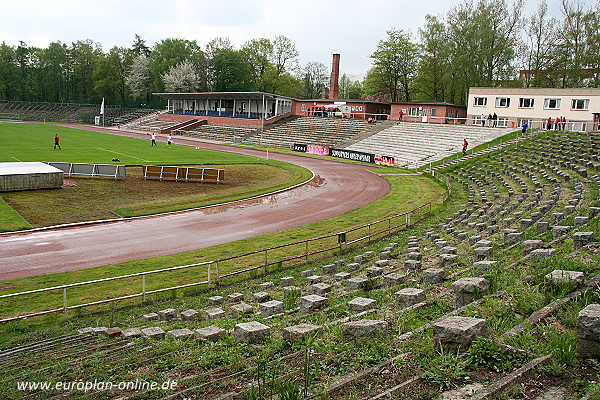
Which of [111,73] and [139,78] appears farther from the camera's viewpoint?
[111,73]

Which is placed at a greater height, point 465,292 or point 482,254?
point 465,292

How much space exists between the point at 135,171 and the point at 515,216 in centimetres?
3103

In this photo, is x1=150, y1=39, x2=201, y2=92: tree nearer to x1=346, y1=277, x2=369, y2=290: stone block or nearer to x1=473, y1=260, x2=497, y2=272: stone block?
x1=346, y1=277, x2=369, y2=290: stone block

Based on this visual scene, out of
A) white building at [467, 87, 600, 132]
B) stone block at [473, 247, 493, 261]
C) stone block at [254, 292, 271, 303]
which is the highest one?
white building at [467, 87, 600, 132]

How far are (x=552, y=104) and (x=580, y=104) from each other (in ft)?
9.41

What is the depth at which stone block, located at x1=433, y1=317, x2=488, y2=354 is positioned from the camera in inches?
238

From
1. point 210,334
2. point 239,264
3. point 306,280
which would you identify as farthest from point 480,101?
point 210,334

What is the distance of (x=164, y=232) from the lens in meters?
22.5

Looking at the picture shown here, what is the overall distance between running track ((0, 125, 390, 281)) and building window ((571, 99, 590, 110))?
3280 cm

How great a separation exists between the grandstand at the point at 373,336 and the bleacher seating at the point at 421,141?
3674 centimetres

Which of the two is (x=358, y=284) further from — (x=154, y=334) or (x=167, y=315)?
(x=154, y=334)

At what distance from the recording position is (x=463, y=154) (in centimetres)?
4719

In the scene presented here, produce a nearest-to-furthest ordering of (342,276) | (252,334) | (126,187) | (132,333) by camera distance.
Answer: (252,334) < (132,333) < (342,276) < (126,187)

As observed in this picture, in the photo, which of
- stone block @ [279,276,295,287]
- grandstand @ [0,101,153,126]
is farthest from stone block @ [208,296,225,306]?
grandstand @ [0,101,153,126]
